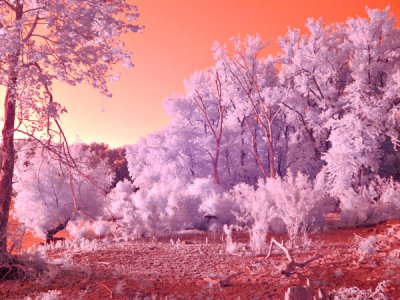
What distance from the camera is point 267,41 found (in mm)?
29828

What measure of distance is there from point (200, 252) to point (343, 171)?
13559 millimetres

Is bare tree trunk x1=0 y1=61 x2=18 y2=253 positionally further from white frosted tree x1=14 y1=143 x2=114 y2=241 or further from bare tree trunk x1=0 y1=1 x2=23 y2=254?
white frosted tree x1=14 y1=143 x2=114 y2=241

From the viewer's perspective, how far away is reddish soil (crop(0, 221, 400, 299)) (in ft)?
22.4

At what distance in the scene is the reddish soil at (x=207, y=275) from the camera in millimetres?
6832

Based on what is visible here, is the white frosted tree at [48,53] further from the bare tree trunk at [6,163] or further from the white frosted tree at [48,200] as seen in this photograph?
the white frosted tree at [48,200]

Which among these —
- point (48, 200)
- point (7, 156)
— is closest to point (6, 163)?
point (7, 156)

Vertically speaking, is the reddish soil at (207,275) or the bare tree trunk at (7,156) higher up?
the bare tree trunk at (7,156)

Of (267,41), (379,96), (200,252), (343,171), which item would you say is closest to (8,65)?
(200,252)

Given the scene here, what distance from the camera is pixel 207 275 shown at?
779cm

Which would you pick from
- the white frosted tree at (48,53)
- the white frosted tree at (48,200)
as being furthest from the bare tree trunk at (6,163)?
the white frosted tree at (48,200)

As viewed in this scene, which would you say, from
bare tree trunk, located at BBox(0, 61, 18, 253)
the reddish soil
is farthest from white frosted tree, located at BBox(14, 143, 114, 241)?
bare tree trunk, located at BBox(0, 61, 18, 253)

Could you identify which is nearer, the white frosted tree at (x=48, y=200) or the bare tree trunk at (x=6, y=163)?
the bare tree trunk at (x=6, y=163)

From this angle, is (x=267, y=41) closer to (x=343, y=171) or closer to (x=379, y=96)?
(x=379, y=96)

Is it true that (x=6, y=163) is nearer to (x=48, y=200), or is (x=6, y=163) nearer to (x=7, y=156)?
(x=7, y=156)
